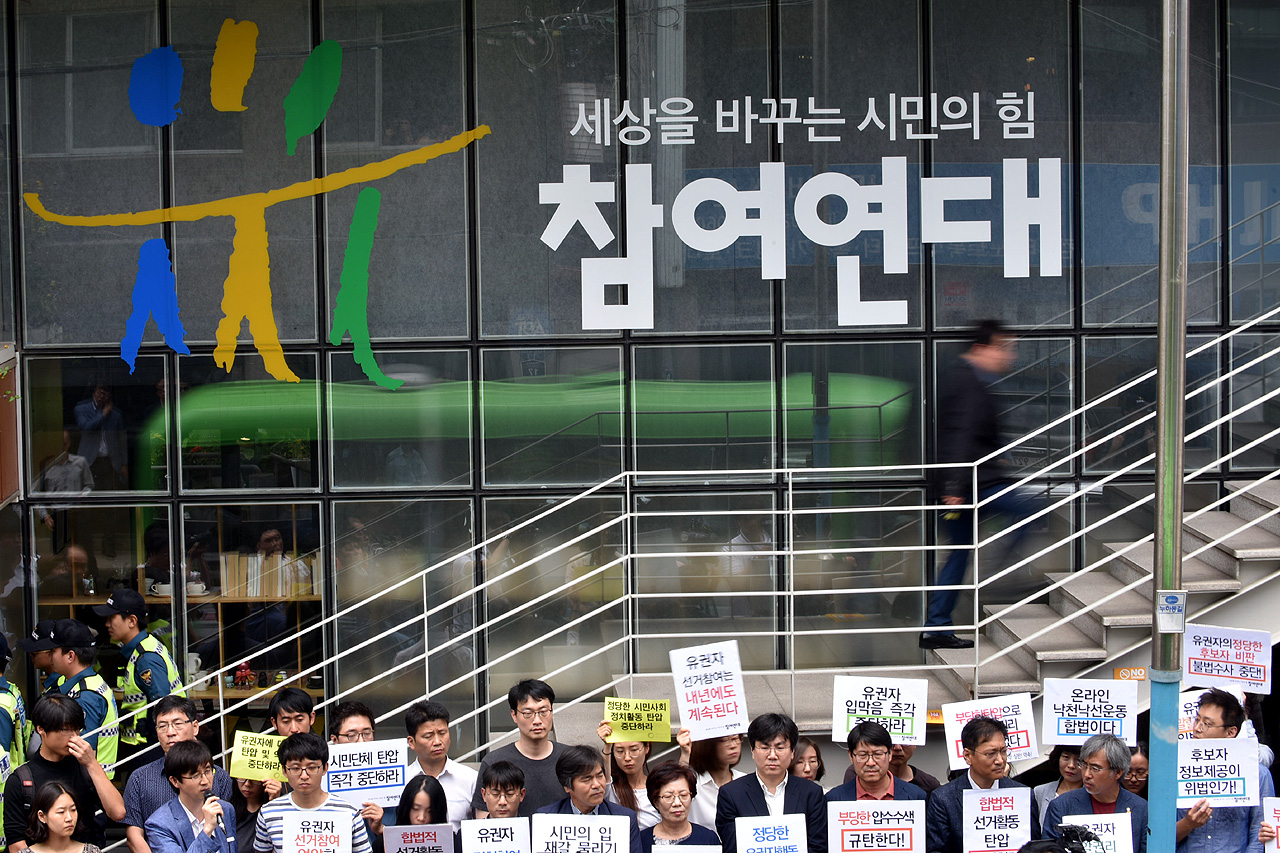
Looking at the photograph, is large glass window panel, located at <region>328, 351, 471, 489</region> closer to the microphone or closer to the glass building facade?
the glass building facade

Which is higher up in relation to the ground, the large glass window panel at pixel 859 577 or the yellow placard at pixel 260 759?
the large glass window panel at pixel 859 577

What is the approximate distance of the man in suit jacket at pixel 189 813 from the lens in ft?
16.9

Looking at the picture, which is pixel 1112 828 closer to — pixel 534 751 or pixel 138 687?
pixel 534 751

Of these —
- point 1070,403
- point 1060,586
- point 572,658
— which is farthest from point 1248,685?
point 572,658

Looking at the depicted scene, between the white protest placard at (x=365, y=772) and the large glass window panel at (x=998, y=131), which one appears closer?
the white protest placard at (x=365, y=772)

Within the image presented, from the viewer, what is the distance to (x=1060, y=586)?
706 centimetres

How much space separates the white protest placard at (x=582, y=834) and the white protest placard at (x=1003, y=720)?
166 centimetres

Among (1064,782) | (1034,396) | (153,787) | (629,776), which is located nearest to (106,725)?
(153,787)

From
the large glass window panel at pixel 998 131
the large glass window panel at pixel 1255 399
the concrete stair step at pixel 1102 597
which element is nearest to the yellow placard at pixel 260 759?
the concrete stair step at pixel 1102 597

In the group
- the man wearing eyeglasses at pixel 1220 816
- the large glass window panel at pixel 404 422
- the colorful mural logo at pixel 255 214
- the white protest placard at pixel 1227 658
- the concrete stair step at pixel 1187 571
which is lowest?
the man wearing eyeglasses at pixel 1220 816

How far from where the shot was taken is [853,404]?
24.8 feet

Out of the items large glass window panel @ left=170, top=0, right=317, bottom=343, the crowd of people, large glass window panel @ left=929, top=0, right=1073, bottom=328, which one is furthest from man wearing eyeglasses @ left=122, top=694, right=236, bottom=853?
large glass window panel @ left=929, top=0, right=1073, bottom=328

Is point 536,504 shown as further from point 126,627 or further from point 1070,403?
point 1070,403

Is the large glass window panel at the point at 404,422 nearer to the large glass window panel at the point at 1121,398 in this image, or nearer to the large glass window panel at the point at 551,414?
the large glass window panel at the point at 551,414
